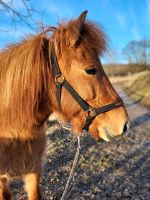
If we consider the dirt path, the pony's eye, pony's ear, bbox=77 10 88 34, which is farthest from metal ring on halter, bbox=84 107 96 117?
the dirt path

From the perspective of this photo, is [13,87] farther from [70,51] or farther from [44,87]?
[70,51]

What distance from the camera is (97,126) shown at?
3400 mm

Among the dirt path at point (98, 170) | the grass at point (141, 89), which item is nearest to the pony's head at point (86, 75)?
the dirt path at point (98, 170)

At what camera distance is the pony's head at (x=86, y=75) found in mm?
3266

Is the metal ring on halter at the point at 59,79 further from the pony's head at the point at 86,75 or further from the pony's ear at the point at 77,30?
the pony's ear at the point at 77,30

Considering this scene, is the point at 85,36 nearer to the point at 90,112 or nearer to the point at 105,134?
the point at 90,112

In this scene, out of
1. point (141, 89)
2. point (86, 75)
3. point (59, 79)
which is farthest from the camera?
point (141, 89)

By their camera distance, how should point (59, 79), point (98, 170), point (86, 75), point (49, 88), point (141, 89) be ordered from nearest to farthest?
point (86, 75), point (59, 79), point (49, 88), point (98, 170), point (141, 89)

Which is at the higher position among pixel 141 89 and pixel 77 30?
pixel 77 30

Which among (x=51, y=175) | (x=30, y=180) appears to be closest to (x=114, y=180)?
(x=51, y=175)

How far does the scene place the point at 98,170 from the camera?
6.59 metres

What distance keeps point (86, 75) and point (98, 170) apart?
12.2 feet

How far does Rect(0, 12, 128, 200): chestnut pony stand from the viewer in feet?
10.8

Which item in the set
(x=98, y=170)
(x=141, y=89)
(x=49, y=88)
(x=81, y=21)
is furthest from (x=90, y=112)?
(x=141, y=89)
